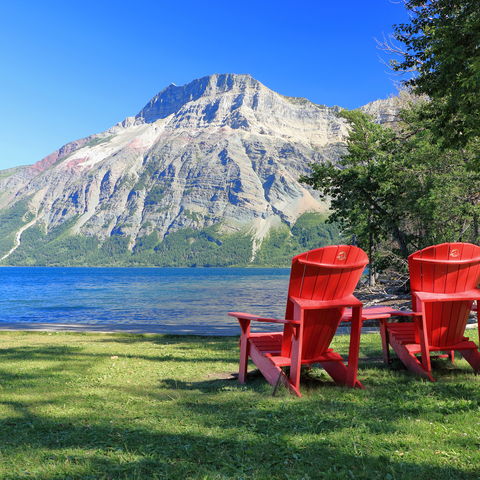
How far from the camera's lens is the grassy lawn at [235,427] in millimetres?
3166

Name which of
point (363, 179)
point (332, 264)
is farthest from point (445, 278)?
point (363, 179)

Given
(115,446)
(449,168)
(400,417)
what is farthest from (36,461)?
(449,168)

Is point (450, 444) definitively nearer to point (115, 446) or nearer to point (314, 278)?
point (314, 278)

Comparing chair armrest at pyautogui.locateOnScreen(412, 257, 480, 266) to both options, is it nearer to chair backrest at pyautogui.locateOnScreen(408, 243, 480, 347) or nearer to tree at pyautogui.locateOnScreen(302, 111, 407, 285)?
chair backrest at pyautogui.locateOnScreen(408, 243, 480, 347)

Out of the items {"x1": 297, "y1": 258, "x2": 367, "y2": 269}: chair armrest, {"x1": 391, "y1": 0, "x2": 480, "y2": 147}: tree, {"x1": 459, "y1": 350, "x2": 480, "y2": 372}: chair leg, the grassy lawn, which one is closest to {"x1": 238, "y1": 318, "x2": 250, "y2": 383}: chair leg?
the grassy lawn

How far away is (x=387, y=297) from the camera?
2997 centimetres

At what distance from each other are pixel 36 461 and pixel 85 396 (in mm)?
2123

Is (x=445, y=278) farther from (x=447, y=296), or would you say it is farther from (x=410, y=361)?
(x=410, y=361)

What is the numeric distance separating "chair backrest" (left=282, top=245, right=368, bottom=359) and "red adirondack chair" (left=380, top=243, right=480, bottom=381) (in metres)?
0.96

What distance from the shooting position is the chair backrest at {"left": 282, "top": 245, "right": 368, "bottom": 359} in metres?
5.11

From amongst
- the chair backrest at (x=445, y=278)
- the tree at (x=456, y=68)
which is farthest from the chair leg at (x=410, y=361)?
the tree at (x=456, y=68)

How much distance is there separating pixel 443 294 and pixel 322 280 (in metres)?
1.72

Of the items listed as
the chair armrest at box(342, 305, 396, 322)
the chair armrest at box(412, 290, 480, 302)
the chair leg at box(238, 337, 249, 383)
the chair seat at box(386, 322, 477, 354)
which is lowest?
the chair leg at box(238, 337, 249, 383)

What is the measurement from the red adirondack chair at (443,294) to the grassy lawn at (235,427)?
1.32 ft
